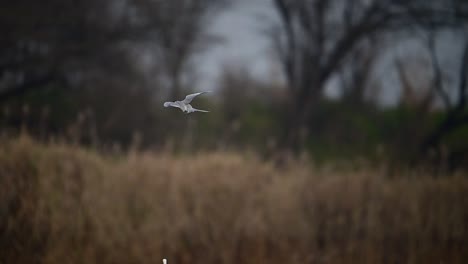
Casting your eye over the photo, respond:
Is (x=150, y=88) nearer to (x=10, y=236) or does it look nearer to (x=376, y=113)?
(x=10, y=236)

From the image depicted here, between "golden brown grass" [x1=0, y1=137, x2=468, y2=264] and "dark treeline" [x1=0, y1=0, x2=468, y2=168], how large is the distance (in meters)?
0.54

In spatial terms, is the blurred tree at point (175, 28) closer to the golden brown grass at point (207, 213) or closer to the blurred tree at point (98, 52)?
the blurred tree at point (98, 52)

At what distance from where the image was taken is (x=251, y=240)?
10.6 feet

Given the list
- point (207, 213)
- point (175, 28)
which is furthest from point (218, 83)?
point (207, 213)

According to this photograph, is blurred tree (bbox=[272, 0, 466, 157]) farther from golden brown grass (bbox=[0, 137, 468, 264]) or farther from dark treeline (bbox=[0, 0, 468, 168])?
golden brown grass (bbox=[0, 137, 468, 264])

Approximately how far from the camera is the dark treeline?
15.8 ft

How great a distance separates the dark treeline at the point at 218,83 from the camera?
15.8ft

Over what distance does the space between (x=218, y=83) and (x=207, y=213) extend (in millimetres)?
2176

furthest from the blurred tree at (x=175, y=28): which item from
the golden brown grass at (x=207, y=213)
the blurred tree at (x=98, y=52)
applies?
the golden brown grass at (x=207, y=213)

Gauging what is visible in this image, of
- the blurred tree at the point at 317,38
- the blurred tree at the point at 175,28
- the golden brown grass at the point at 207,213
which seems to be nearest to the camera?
the golden brown grass at the point at 207,213

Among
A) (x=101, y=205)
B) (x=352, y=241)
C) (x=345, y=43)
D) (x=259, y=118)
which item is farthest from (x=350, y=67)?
(x=101, y=205)

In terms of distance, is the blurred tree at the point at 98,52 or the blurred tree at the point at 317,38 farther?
the blurred tree at the point at 317,38

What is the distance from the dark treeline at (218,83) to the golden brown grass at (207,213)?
54cm

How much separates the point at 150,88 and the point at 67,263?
2.90 meters
